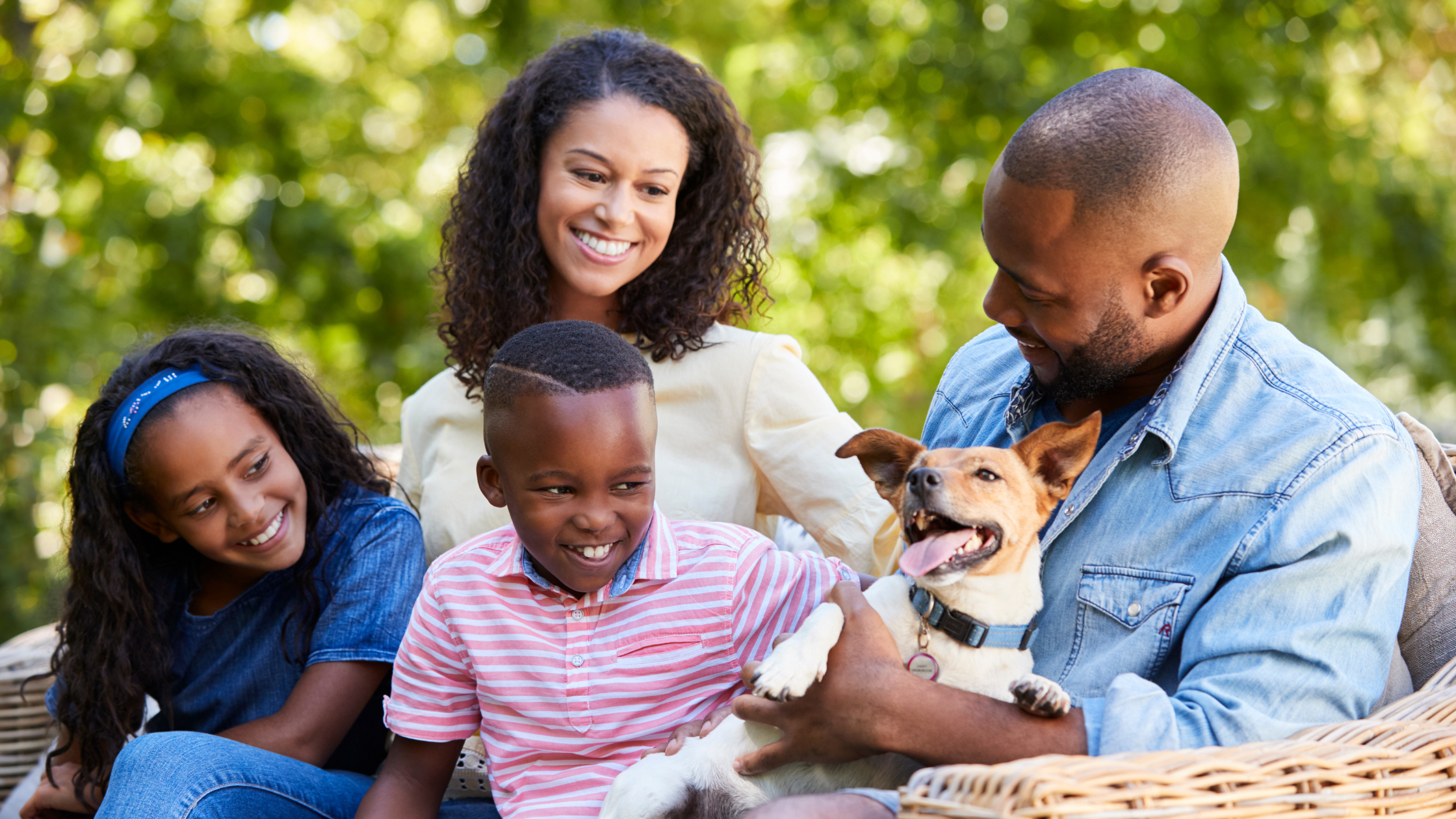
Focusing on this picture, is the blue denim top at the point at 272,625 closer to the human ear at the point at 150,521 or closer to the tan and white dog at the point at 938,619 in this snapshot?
the human ear at the point at 150,521

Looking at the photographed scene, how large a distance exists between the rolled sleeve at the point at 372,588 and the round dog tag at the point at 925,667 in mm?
1227

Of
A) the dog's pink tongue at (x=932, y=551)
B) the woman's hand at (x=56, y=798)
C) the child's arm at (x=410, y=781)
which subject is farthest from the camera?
the woman's hand at (x=56, y=798)

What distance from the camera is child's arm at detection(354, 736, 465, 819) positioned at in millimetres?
2197

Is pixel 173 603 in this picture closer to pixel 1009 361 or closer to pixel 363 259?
pixel 1009 361

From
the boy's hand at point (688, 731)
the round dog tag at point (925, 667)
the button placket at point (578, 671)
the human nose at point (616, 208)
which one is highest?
the human nose at point (616, 208)

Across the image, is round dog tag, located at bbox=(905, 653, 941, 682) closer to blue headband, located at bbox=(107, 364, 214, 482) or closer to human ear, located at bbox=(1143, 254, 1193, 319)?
human ear, located at bbox=(1143, 254, 1193, 319)

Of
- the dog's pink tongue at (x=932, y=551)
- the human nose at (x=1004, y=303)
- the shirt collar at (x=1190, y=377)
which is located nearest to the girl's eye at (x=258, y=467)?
the dog's pink tongue at (x=932, y=551)

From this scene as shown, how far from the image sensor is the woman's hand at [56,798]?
260 centimetres

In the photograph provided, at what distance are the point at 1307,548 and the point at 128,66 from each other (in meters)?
6.40

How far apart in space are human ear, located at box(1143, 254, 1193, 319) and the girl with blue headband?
1755mm

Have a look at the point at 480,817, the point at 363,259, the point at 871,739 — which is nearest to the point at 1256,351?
the point at 871,739

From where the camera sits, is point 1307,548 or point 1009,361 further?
point 1009,361

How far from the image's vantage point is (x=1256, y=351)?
2105mm

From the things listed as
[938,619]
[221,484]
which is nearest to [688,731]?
[938,619]
